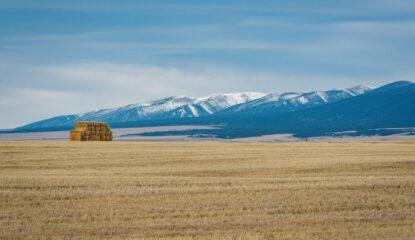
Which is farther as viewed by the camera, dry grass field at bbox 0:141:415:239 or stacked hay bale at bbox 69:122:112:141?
stacked hay bale at bbox 69:122:112:141

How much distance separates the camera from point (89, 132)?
63.9 m

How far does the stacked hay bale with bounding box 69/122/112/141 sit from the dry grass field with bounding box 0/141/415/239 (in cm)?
2551

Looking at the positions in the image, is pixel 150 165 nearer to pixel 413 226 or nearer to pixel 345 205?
pixel 345 205

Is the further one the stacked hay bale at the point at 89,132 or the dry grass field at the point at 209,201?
the stacked hay bale at the point at 89,132

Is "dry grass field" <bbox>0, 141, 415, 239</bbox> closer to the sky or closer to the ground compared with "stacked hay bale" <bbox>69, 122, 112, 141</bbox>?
closer to the ground

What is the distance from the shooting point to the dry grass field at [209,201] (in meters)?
17.7

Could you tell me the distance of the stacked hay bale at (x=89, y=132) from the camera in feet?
208

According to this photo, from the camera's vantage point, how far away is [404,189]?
25844 millimetres

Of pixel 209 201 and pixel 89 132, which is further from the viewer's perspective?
A: pixel 89 132

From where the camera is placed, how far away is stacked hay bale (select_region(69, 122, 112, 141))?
63.5m

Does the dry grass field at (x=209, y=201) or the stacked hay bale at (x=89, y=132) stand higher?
the stacked hay bale at (x=89, y=132)

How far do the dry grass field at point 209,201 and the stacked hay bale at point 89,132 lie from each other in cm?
2551

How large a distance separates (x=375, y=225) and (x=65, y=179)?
48.0ft

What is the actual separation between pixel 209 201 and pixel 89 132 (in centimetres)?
4295
